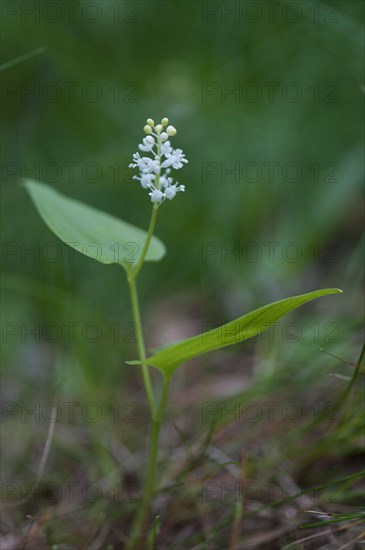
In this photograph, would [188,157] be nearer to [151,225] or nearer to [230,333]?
[151,225]

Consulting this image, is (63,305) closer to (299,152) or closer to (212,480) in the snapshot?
(212,480)

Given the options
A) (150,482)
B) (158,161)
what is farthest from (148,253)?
(150,482)

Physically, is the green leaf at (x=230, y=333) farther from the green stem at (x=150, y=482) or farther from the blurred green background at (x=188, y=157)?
the blurred green background at (x=188, y=157)

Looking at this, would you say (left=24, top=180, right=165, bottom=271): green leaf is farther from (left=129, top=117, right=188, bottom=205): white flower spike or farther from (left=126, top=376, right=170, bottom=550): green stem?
(left=126, top=376, right=170, bottom=550): green stem

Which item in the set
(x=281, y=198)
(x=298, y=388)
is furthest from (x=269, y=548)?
(x=281, y=198)

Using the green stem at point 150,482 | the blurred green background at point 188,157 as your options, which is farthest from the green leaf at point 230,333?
the blurred green background at point 188,157
